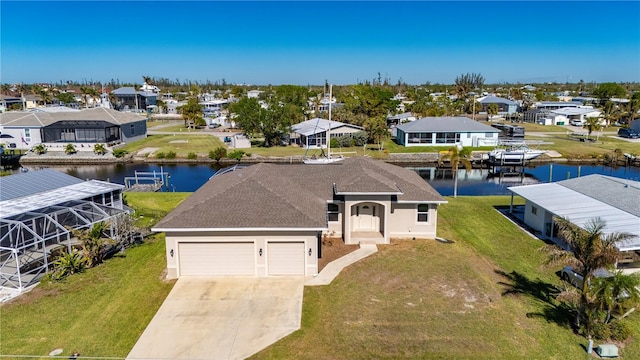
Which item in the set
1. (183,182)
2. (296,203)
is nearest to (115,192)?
(296,203)

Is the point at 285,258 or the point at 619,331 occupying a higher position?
the point at 285,258

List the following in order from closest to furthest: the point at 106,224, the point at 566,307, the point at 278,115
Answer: the point at 566,307 → the point at 106,224 → the point at 278,115

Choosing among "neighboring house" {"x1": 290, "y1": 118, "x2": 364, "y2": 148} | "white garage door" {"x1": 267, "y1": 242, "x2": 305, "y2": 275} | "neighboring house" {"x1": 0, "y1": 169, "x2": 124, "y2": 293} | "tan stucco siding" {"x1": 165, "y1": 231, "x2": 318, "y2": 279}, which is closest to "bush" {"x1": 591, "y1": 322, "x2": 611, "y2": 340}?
"tan stucco siding" {"x1": 165, "y1": 231, "x2": 318, "y2": 279}

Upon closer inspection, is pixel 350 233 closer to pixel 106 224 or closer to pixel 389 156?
pixel 106 224

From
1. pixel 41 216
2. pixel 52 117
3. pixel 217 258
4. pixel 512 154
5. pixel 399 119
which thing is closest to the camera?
pixel 217 258

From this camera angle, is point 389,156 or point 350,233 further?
point 389,156

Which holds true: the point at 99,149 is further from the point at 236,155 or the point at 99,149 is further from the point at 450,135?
the point at 450,135

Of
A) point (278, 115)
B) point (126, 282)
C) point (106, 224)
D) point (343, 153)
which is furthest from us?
point (278, 115)

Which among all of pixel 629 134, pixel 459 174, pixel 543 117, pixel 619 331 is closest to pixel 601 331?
pixel 619 331

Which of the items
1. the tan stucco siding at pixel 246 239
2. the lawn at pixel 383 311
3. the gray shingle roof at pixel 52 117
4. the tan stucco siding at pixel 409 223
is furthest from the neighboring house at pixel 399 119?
the tan stucco siding at pixel 246 239
